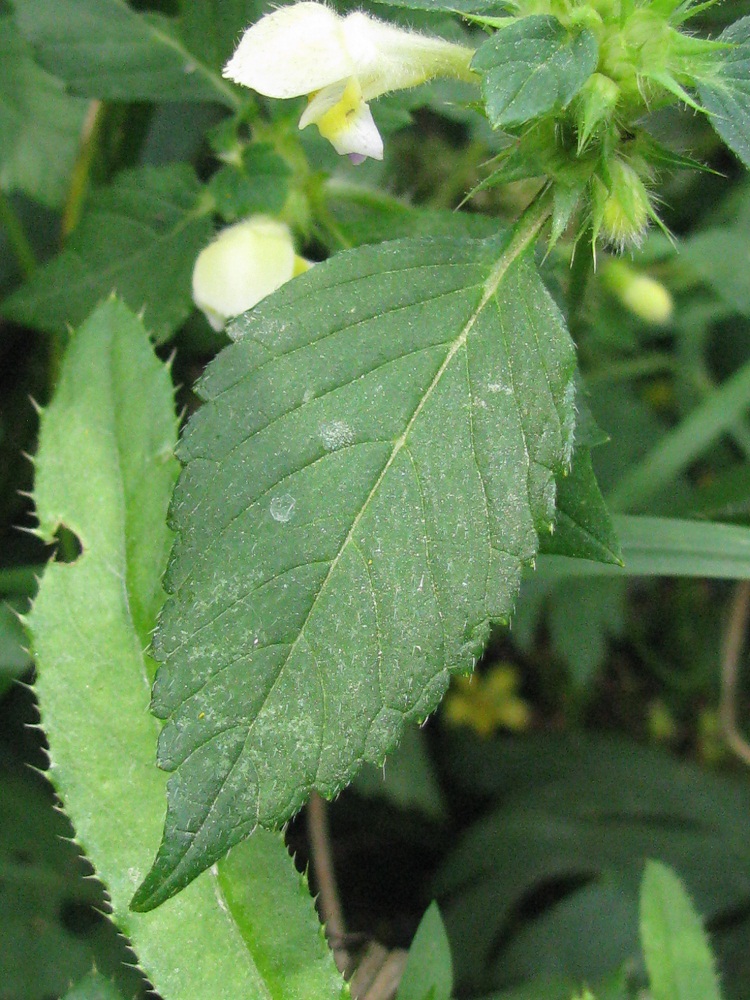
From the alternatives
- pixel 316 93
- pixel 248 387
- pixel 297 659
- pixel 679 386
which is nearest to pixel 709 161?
pixel 679 386

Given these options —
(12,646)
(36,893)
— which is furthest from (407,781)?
(12,646)

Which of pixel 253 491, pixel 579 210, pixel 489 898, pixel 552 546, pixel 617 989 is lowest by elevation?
pixel 489 898

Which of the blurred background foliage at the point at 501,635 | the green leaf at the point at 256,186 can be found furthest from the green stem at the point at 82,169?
the green leaf at the point at 256,186

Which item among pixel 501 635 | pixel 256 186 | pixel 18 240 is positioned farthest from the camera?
pixel 501 635

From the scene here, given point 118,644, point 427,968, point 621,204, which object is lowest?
point 427,968

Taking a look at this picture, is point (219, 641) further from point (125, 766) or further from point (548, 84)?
point (548, 84)

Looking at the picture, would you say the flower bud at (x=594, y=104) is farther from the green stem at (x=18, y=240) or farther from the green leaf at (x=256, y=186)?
the green stem at (x=18, y=240)

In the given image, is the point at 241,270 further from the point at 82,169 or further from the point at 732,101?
the point at 82,169
